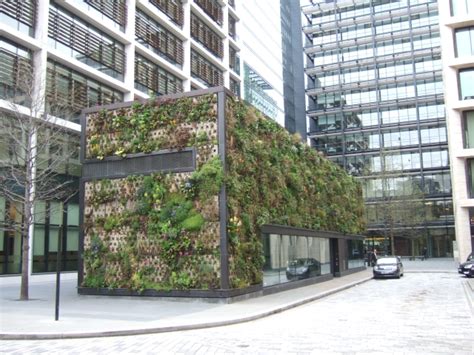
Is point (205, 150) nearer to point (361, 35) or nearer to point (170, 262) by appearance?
point (170, 262)

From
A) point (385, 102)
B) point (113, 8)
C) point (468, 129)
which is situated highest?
point (385, 102)

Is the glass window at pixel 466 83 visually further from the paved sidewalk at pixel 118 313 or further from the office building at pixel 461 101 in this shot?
the paved sidewalk at pixel 118 313

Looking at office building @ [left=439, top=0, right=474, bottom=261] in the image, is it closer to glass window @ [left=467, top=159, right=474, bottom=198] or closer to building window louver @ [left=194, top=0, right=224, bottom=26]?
glass window @ [left=467, top=159, right=474, bottom=198]

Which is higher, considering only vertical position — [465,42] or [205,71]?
[465,42]

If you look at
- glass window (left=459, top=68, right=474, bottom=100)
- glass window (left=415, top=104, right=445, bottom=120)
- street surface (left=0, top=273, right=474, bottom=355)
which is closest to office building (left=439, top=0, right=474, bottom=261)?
glass window (left=459, top=68, right=474, bottom=100)

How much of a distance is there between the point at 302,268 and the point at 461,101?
2291 centimetres

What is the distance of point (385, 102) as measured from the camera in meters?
71.6

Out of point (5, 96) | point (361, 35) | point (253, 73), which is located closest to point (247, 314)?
point (5, 96)

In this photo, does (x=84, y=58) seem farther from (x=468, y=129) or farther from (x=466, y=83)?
(x=468, y=129)

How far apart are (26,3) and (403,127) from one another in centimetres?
5483

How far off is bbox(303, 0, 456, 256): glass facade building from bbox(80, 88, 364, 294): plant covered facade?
4221cm

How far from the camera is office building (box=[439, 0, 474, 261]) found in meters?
39.9

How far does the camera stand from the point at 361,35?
247ft

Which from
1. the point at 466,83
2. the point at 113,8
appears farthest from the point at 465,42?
the point at 113,8
